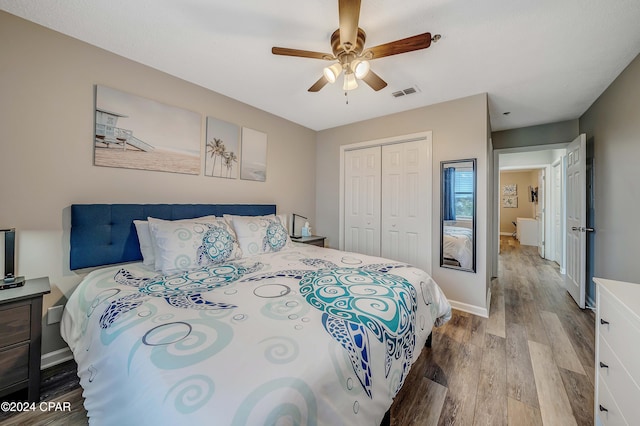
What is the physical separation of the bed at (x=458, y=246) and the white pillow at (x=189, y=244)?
2.50m

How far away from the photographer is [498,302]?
3.21m

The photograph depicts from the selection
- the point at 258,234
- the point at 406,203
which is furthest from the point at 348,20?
the point at 406,203

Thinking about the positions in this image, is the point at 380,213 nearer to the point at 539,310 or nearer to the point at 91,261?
the point at 539,310

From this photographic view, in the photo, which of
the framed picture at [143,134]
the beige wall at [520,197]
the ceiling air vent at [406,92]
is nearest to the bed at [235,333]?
the framed picture at [143,134]

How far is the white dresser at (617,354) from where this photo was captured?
1010mm

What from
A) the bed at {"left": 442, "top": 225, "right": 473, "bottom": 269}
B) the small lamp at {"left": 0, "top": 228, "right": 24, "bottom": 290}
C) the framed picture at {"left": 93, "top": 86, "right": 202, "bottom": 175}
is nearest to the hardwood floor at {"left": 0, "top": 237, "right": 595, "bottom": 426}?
the bed at {"left": 442, "top": 225, "right": 473, "bottom": 269}

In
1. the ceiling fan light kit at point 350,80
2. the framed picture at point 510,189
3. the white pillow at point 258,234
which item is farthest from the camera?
the framed picture at point 510,189

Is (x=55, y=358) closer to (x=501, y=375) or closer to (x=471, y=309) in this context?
(x=501, y=375)

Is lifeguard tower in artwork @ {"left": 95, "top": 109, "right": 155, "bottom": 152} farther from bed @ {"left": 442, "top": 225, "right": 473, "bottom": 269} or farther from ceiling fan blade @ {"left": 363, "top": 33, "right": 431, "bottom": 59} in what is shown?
bed @ {"left": 442, "top": 225, "right": 473, "bottom": 269}

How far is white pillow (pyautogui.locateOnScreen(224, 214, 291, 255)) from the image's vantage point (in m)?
2.42

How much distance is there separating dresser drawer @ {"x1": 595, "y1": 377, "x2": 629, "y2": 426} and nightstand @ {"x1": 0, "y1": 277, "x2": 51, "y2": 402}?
3104 millimetres

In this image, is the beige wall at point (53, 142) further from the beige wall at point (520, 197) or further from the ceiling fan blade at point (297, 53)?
the beige wall at point (520, 197)

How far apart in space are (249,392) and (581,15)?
2867 millimetres

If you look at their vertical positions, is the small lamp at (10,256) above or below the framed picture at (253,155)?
below
